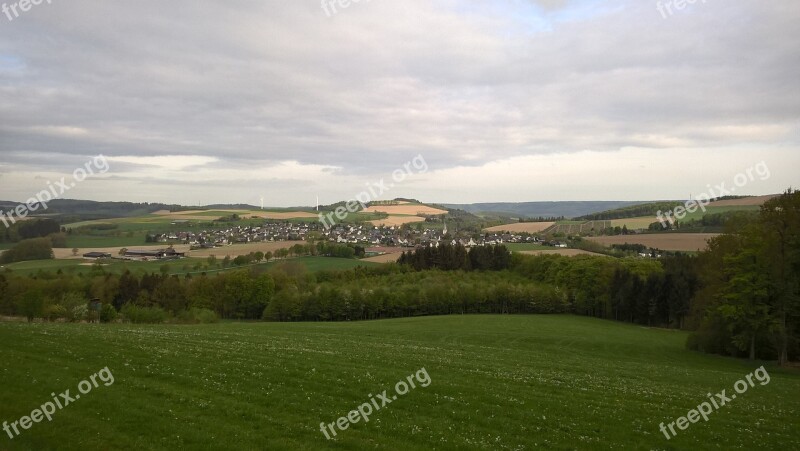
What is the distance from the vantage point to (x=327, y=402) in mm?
15438

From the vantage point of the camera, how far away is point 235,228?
16038cm

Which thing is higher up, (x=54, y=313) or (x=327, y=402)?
(x=327, y=402)

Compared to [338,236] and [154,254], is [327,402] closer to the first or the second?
[154,254]

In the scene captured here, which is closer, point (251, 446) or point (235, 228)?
point (251, 446)

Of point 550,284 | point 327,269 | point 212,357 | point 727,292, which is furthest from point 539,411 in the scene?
point 327,269

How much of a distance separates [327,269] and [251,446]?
96678 millimetres

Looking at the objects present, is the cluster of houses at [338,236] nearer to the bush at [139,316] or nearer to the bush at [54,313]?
the bush at [139,316]

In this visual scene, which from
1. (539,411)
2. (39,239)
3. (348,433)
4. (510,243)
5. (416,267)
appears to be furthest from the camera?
(510,243)

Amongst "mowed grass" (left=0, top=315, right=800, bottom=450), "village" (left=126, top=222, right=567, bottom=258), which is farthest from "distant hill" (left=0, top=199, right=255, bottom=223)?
"mowed grass" (left=0, top=315, right=800, bottom=450)

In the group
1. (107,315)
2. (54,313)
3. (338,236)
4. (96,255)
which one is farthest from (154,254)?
(107,315)

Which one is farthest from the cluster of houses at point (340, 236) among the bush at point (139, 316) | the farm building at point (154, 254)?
the bush at point (139, 316)

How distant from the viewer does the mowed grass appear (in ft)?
41.6

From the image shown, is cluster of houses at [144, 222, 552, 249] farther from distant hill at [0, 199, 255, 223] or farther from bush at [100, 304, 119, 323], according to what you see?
bush at [100, 304, 119, 323]

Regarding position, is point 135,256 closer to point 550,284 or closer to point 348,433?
point 550,284
